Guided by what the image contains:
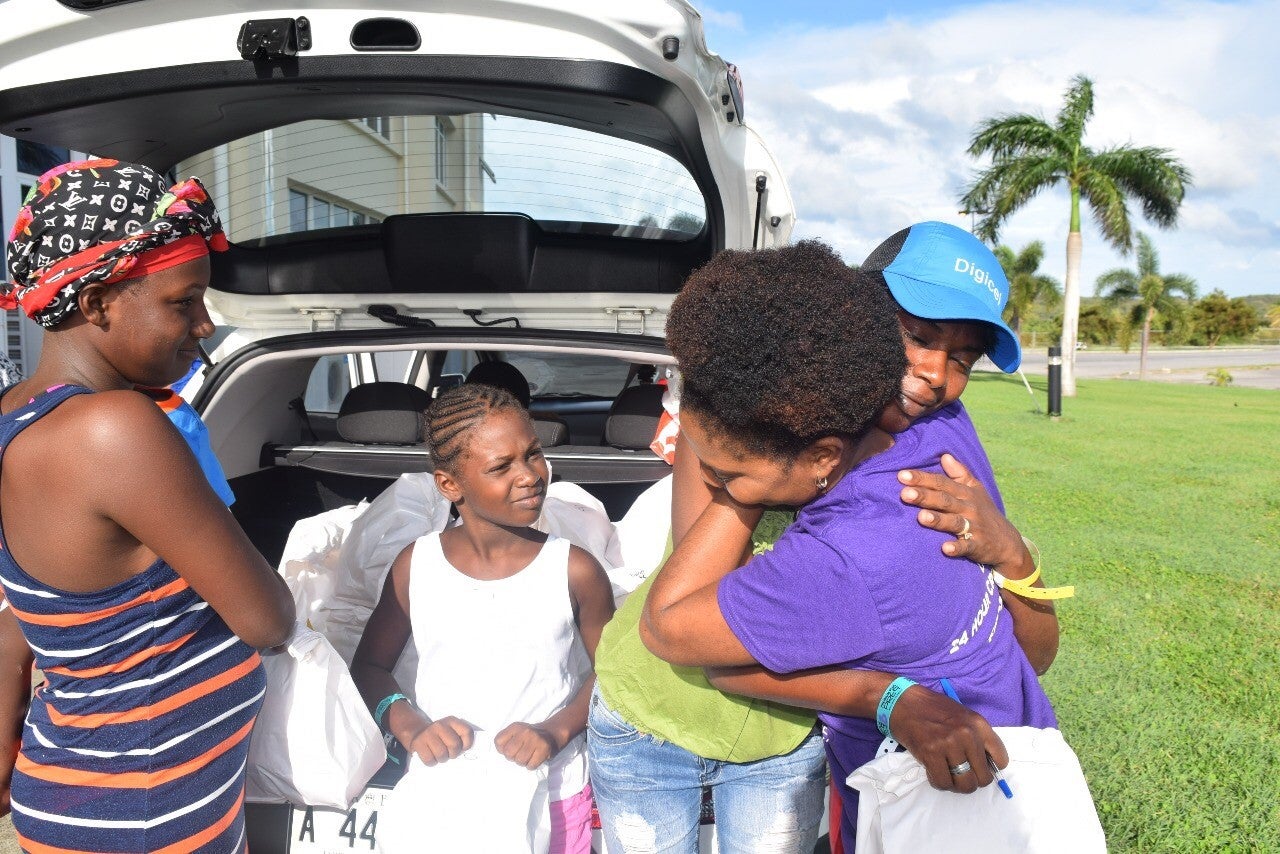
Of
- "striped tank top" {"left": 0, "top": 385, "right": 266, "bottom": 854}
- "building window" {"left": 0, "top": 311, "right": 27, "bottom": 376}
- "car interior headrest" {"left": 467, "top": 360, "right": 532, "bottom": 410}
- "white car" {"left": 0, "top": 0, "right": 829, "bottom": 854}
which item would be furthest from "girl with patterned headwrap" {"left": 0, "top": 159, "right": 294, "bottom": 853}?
"building window" {"left": 0, "top": 311, "right": 27, "bottom": 376}

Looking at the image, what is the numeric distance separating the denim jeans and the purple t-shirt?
14.1 inches

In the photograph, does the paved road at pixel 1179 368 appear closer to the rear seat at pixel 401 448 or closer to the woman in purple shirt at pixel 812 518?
the rear seat at pixel 401 448

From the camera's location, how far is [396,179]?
94.4 inches

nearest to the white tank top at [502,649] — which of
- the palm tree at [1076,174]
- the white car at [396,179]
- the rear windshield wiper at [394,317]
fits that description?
the white car at [396,179]

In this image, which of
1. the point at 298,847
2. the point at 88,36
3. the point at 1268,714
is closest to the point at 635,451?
the point at 298,847

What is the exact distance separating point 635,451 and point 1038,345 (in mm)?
57865

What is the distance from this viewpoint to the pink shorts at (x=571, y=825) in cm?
188

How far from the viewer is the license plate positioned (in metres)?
1.81

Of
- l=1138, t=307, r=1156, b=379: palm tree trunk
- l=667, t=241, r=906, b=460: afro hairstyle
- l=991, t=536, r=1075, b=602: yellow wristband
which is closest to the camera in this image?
l=667, t=241, r=906, b=460: afro hairstyle

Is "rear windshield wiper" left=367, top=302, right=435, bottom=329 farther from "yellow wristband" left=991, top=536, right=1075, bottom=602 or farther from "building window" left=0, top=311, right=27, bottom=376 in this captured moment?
"building window" left=0, top=311, right=27, bottom=376

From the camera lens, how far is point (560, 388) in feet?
16.6

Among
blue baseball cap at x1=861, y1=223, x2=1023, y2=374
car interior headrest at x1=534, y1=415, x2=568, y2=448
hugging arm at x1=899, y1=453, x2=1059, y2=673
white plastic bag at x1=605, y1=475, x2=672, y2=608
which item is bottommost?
white plastic bag at x1=605, y1=475, x2=672, y2=608

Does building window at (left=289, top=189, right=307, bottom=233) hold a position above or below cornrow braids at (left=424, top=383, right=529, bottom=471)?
above

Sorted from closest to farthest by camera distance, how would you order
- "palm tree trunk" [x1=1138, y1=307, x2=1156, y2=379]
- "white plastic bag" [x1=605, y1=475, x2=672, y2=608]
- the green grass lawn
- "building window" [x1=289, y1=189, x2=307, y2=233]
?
"building window" [x1=289, y1=189, x2=307, y2=233]
"white plastic bag" [x1=605, y1=475, x2=672, y2=608]
the green grass lawn
"palm tree trunk" [x1=1138, y1=307, x2=1156, y2=379]
